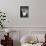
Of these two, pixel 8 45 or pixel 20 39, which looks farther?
pixel 20 39

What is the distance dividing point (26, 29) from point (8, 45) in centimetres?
58

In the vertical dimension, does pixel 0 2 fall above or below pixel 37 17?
above

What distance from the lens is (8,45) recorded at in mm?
2934

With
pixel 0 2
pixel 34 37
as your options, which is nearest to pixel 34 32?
pixel 34 37

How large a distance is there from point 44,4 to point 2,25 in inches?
43.0

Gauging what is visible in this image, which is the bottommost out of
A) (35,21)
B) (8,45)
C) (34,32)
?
(8,45)

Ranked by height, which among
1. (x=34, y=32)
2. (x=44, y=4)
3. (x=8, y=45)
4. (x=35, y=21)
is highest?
(x=44, y=4)

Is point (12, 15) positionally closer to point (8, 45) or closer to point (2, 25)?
point (2, 25)

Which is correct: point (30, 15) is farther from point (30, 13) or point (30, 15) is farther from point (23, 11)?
point (23, 11)

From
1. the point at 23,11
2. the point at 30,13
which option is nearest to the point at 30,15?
the point at 30,13

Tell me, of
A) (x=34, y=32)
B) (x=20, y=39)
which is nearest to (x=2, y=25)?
(x=20, y=39)

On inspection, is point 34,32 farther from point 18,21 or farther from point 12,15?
point 12,15

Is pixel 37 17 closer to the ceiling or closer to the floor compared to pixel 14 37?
closer to the ceiling

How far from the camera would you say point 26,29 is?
320 cm
